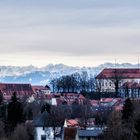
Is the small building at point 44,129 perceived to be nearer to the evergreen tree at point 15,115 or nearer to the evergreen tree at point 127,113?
the evergreen tree at point 15,115

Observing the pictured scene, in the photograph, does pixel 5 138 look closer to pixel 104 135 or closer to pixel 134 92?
pixel 104 135

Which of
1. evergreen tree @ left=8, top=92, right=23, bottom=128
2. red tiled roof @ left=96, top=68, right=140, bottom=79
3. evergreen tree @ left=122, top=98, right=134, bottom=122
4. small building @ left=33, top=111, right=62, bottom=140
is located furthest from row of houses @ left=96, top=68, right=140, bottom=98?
evergreen tree @ left=122, top=98, right=134, bottom=122

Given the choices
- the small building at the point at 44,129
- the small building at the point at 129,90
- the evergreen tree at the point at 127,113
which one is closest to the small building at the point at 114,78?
the small building at the point at 129,90

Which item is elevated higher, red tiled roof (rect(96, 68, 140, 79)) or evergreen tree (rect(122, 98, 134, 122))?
red tiled roof (rect(96, 68, 140, 79))

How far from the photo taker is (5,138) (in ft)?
136

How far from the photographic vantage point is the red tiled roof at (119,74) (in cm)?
12938

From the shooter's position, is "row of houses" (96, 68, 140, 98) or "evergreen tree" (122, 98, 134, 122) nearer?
"evergreen tree" (122, 98, 134, 122)

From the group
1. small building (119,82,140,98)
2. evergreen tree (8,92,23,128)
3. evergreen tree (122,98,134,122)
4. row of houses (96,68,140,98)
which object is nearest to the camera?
evergreen tree (122,98,134,122)

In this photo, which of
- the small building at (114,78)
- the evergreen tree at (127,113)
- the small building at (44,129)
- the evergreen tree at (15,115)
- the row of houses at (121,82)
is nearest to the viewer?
the evergreen tree at (127,113)

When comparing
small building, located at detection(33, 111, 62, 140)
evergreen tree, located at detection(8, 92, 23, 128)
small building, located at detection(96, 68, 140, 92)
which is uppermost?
small building, located at detection(96, 68, 140, 92)

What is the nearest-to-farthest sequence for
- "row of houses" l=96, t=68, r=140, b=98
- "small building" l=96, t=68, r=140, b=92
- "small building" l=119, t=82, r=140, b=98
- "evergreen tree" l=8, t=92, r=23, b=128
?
1. "evergreen tree" l=8, t=92, r=23, b=128
2. "small building" l=119, t=82, r=140, b=98
3. "row of houses" l=96, t=68, r=140, b=98
4. "small building" l=96, t=68, r=140, b=92

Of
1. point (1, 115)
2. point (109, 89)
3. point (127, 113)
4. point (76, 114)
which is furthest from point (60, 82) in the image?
point (127, 113)

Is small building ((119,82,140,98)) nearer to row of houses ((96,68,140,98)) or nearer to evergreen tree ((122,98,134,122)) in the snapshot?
row of houses ((96,68,140,98))

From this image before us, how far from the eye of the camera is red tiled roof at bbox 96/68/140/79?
12938 centimetres
